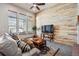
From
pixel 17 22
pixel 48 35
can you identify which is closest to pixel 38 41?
pixel 48 35

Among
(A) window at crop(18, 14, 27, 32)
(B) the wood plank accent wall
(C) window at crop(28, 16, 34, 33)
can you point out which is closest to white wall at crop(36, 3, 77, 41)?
(B) the wood plank accent wall

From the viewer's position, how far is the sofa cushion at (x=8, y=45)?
6.06 ft

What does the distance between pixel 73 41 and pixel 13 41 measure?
94cm

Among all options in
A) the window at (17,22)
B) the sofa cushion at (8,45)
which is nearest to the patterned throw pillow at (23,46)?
the sofa cushion at (8,45)

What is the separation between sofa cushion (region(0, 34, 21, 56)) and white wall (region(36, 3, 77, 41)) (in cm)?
44

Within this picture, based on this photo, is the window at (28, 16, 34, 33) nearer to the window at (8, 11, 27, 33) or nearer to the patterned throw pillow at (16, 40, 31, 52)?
the window at (8, 11, 27, 33)

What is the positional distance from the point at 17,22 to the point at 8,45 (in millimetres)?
387

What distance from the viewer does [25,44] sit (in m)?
1.98

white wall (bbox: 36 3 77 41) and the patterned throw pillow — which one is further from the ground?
white wall (bbox: 36 3 77 41)

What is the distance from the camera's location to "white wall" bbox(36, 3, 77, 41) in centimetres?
189

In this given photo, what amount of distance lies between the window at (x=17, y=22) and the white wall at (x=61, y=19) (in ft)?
0.76

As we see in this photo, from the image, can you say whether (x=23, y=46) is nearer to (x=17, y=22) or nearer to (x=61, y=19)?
(x=17, y=22)

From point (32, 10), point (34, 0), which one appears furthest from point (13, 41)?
point (34, 0)

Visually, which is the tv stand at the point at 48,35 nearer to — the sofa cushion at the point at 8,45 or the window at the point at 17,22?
the window at the point at 17,22
